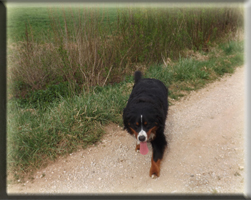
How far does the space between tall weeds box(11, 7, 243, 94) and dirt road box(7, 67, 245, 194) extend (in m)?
1.87

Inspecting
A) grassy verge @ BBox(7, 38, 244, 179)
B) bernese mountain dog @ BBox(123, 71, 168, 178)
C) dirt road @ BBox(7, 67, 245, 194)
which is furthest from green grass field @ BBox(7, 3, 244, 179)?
bernese mountain dog @ BBox(123, 71, 168, 178)

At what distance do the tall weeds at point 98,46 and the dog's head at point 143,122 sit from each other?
Result: 2.18m

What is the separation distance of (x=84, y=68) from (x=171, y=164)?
299 cm

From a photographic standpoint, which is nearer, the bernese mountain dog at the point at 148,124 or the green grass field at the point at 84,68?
the bernese mountain dog at the point at 148,124

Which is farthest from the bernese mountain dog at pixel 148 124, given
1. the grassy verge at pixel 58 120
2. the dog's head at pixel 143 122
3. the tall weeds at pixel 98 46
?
the tall weeds at pixel 98 46

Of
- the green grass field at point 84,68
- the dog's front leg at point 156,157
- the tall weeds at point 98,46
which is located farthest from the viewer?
the tall weeds at point 98,46

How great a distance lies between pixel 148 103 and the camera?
9.61 feet

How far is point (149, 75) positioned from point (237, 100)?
2216mm

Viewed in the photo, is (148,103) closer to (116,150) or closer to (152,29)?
(116,150)

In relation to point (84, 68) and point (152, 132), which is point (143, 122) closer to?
point (152, 132)

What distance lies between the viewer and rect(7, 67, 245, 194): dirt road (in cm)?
273

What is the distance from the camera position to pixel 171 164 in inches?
121

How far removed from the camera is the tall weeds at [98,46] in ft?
15.6

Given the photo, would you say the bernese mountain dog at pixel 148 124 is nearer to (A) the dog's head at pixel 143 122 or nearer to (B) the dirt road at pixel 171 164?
(A) the dog's head at pixel 143 122
